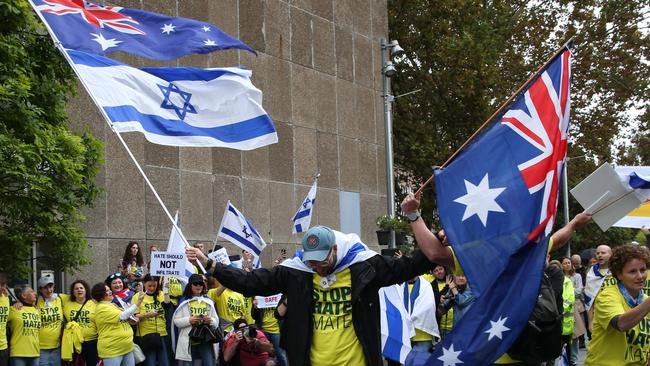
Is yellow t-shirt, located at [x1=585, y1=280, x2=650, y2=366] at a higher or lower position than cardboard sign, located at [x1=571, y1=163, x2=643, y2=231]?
lower

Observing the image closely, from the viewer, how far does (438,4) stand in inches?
1443

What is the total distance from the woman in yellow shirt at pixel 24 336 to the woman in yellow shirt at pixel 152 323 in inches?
62.2

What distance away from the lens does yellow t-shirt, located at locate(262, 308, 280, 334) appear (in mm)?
17125

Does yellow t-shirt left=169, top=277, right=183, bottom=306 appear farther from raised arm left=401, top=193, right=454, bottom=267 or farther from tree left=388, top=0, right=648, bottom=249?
tree left=388, top=0, right=648, bottom=249

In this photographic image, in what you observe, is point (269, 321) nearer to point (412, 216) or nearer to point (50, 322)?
point (50, 322)

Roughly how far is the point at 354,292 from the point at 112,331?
8831 mm

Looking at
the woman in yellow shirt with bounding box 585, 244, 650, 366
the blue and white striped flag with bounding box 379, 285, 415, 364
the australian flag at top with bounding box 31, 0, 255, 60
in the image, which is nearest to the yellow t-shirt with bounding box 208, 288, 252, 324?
the blue and white striped flag with bounding box 379, 285, 415, 364

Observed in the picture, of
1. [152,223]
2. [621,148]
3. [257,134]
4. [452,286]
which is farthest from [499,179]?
[621,148]

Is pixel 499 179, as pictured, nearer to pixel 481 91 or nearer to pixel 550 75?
pixel 550 75

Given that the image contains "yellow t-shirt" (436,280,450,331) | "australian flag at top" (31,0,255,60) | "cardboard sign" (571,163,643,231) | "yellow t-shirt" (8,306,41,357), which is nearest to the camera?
"cardboard sign" (571,163,643,231)

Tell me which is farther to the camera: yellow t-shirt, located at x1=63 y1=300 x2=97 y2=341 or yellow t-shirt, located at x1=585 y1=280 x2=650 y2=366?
yellow t-shirt, located at x1=63 y1=300 x2=97 y2=341

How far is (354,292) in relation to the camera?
7340mm

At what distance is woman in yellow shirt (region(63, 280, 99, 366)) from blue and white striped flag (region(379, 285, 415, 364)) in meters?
5.18

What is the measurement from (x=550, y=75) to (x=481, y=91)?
2898cm
